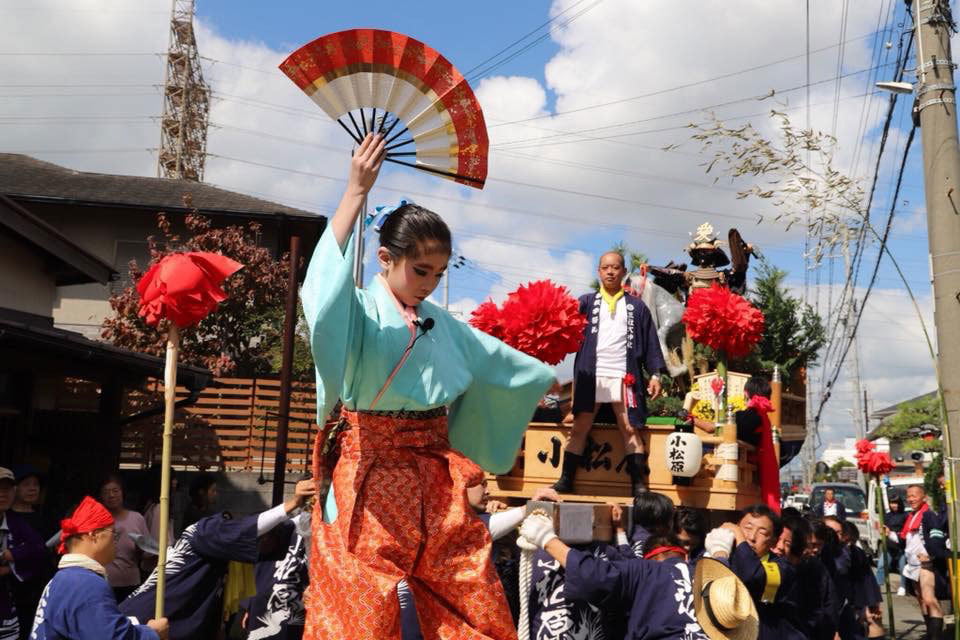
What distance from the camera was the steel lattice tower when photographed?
41812mm

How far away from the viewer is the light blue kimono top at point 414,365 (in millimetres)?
2902

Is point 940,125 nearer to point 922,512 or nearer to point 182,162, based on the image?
point 922,512

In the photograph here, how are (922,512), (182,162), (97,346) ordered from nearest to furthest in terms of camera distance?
(97,346) < (922,512) < (182,162)

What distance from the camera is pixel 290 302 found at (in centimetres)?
938

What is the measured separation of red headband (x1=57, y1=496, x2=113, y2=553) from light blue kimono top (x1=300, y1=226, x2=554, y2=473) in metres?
1.30

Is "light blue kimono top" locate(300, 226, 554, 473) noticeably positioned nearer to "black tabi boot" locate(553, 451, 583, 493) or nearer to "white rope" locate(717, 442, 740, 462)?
"black tabi boot" locate(553, 451, 583, 493)

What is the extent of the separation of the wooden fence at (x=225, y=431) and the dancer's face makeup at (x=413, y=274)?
1137 centimetres

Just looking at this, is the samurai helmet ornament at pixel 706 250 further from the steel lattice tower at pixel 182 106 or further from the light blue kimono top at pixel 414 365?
the steel lattice tower at pixel 182 106

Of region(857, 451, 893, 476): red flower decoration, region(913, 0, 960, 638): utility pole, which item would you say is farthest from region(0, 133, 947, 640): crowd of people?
region(857, 451, 893, 476): red flower decoration

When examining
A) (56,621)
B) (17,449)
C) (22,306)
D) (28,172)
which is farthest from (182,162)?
(56,621)

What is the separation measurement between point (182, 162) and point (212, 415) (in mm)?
29020

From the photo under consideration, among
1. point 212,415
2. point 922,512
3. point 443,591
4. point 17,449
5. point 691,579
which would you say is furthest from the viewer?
point 212,415

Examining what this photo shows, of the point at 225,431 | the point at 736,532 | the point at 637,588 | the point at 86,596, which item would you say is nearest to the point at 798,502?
the point at 225,431

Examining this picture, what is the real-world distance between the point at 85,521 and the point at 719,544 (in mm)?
2983
